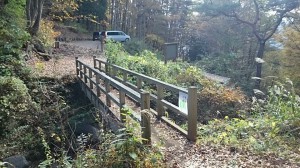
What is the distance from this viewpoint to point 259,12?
23.0m

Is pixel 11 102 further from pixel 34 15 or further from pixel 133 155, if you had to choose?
pixel 34 15

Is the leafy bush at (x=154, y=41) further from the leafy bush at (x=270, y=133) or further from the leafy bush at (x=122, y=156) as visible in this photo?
the leafy bush at (x=122, y=156)

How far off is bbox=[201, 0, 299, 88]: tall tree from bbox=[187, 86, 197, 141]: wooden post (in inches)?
632

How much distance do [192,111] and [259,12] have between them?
2087 cm

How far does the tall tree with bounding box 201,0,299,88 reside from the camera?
65.4 ft

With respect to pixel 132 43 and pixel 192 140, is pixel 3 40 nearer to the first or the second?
pixel 192 140

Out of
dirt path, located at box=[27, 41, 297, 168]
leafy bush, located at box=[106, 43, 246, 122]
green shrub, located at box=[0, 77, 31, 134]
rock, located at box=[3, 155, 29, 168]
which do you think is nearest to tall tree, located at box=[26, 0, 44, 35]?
leafy bush, located at box=[106, 43, 246, 122]

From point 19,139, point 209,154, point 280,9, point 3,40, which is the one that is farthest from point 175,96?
point 280,9

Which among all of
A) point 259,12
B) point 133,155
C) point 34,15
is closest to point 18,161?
point 133,155

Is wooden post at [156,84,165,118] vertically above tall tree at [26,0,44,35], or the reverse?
tall tree at [26,0,44,35]

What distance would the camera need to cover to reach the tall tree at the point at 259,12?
19938 millimetres

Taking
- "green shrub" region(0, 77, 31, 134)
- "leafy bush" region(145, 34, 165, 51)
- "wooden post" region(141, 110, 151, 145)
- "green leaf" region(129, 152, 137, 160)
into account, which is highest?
"leafy bush" region(145, 34, 165, 51)

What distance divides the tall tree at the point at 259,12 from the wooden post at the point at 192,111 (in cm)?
1605

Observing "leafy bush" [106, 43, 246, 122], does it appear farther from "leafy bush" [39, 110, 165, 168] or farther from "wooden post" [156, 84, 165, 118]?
"leafy bush" [39, 110, 165, 168]
